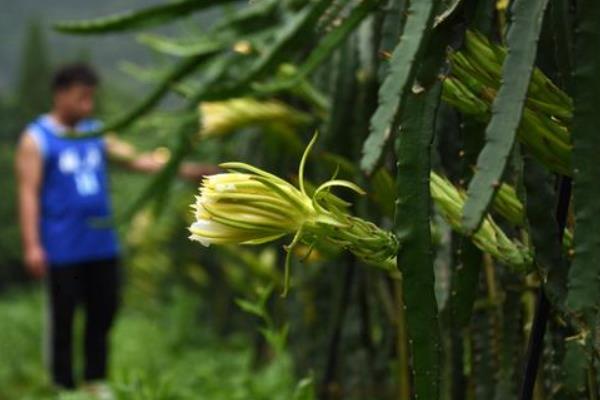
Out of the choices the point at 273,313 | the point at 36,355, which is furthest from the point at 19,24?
the point at 273,313

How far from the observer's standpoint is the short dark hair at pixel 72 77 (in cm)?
291

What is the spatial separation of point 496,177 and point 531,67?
91 millimetres

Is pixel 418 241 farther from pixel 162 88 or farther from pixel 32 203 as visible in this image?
pixel 32 203

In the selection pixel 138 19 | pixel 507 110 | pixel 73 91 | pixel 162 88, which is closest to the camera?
pixel 507 110

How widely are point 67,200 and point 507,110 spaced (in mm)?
2308

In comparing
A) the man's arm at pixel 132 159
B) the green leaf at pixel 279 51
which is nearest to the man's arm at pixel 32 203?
the man's arm at pixel 132 159

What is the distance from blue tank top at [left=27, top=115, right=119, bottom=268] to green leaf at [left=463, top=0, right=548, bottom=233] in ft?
7.24

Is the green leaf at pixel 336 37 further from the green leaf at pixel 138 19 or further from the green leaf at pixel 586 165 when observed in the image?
the green leaf at pixel 586 165

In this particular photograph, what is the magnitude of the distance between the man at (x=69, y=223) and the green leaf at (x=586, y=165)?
6.95 ft

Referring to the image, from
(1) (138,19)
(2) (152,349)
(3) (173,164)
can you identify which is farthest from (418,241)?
(2) (152,349)

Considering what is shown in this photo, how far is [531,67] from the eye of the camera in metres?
0.70

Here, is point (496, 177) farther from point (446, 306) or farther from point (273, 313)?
point (273, 313)

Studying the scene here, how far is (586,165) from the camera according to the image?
0.69m

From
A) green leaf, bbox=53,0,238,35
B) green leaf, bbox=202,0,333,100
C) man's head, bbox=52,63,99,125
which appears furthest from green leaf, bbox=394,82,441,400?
man's head, bbox=52,63,99,125
